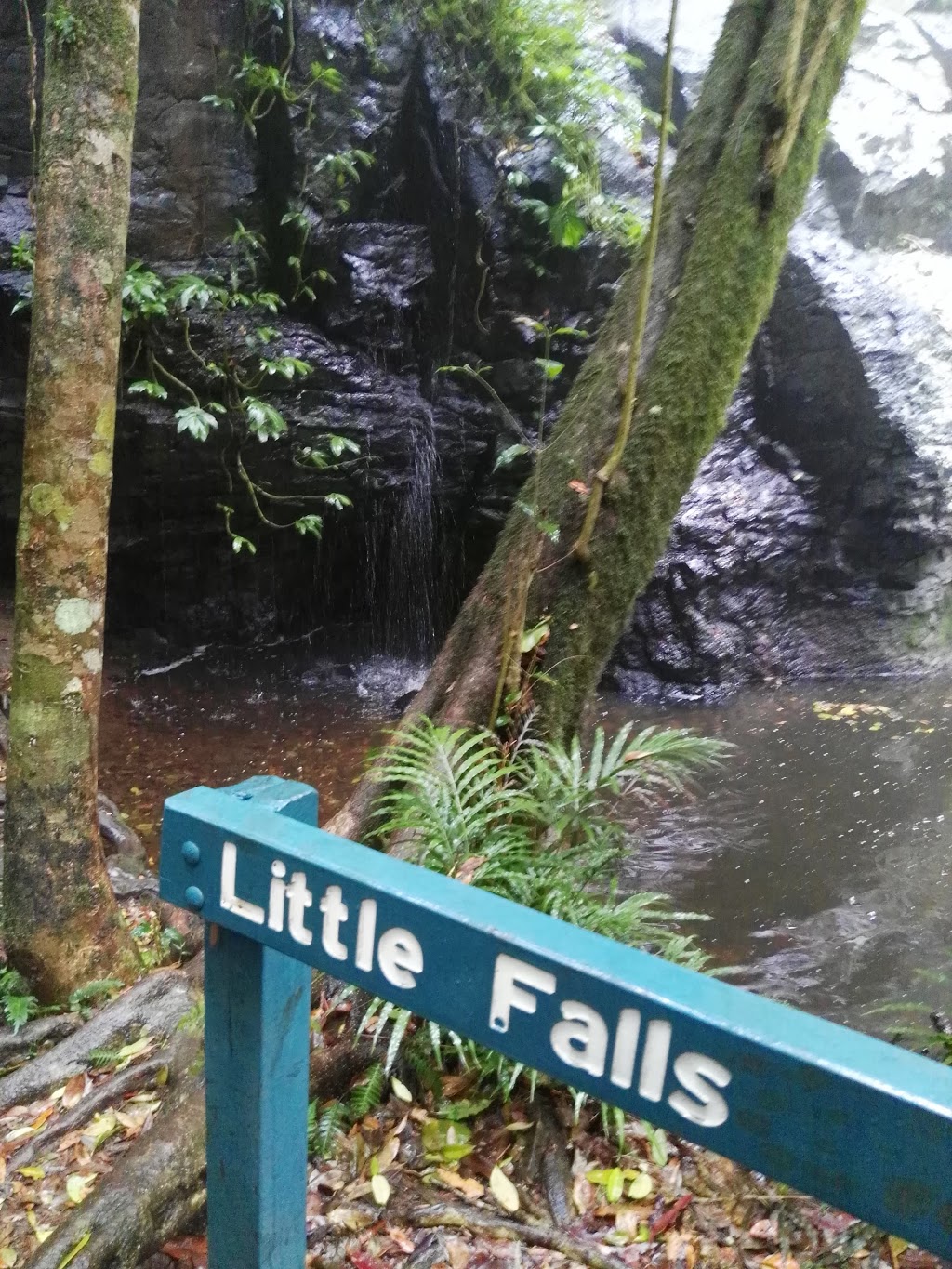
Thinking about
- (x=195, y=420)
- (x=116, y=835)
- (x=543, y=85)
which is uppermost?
(x=543, y=85)

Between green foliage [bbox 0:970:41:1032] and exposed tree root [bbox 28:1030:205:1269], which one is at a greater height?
exposed tree root [bbox 28:1030:205:1269]

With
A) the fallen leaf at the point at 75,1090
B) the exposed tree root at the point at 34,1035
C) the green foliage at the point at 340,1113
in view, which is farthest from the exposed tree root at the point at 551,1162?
the exposed tree root at the point at 34,1035

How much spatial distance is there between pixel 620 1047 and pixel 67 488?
105 inches

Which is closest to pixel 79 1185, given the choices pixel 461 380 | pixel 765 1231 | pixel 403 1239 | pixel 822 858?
pixel 403 1239

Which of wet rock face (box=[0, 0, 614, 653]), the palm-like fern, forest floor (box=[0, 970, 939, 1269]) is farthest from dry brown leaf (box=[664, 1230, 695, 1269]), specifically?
wet rock face (box=[0, 0, 614, 653])

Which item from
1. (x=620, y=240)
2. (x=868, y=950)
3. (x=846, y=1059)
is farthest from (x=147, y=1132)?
(x=620, y=240)

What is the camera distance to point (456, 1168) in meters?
2.25

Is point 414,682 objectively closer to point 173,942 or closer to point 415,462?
point 415,462

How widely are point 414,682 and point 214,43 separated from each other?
6.53m

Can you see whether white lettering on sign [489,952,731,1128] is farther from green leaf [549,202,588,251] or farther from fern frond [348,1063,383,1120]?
green leaf [549,202,588,251]

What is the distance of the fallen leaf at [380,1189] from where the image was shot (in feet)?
6.93

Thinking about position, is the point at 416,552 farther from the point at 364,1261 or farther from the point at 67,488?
the point at 364,1261

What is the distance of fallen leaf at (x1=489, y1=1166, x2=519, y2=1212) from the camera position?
212cm

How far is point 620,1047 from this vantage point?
884mm
